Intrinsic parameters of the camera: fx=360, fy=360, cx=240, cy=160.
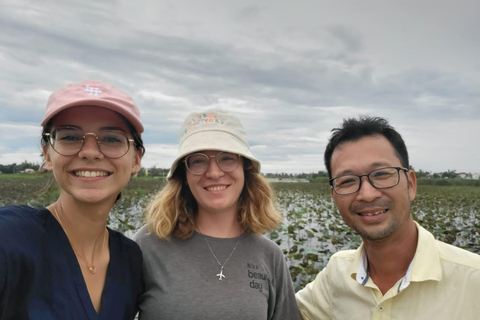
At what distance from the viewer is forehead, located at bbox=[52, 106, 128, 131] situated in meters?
1.60

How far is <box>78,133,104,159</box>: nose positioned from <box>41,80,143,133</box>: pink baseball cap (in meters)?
0.15

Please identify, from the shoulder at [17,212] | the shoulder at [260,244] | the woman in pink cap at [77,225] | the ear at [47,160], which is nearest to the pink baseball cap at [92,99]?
the woman in pink cap at [77,225]

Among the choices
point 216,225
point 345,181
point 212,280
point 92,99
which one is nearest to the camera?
point 92,99

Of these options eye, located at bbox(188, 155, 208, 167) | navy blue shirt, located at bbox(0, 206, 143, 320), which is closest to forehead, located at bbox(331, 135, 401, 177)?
eye, located at bbox(188, 155, 208, 167)

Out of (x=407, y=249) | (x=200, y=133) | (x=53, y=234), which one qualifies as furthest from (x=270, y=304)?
(x=53, y=234)

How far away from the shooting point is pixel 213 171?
2018 mm

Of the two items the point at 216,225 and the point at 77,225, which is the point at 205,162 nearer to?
the point at 216,225

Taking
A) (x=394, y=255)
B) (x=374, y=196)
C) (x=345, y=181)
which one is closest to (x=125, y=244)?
(x=345, y=181)

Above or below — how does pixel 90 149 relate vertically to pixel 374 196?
above

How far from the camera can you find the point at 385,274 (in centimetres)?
202

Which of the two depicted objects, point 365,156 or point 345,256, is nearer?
point 365,156

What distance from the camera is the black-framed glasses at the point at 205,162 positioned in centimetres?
205

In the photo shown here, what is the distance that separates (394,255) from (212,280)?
101 cm

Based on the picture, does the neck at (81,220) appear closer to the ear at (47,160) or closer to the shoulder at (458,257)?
the ear at (47,160)
